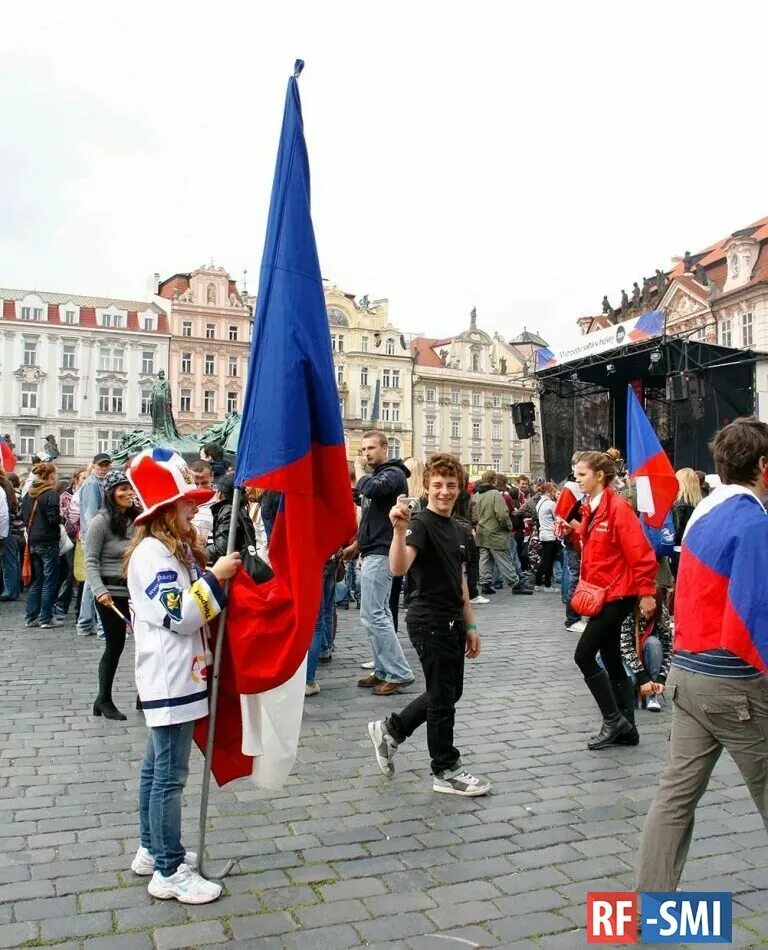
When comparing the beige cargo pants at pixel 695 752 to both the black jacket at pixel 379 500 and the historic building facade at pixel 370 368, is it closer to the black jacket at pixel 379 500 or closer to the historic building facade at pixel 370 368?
the black jacket at pixel 379 500

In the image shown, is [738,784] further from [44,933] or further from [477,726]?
Result: [44,933]

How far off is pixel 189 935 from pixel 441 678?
193 cm

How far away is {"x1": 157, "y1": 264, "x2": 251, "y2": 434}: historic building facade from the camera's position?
206ft

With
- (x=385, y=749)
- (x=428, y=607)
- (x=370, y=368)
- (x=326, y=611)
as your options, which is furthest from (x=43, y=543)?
(x=370, y=368)

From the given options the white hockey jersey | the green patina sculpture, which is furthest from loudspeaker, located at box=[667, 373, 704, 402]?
the white hockey jersey

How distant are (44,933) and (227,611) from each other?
131cm

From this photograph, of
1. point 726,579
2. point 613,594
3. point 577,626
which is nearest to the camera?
point 726,579

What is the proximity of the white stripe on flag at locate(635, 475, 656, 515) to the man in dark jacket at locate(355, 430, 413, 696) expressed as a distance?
2.38 m

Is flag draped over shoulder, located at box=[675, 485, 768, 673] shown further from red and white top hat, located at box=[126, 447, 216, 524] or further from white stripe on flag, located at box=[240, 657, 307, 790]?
red and white top hat, located at box=[126, 447, 216, 524]

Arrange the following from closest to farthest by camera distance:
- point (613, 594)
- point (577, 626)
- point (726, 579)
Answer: point (726, 579), point (613, 594), point (577, 626)

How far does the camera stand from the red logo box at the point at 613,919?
10.2 feet

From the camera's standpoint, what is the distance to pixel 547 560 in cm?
1545

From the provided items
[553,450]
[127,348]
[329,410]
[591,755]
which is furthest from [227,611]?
[127,348]

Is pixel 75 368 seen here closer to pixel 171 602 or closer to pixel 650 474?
pixel 650 474
